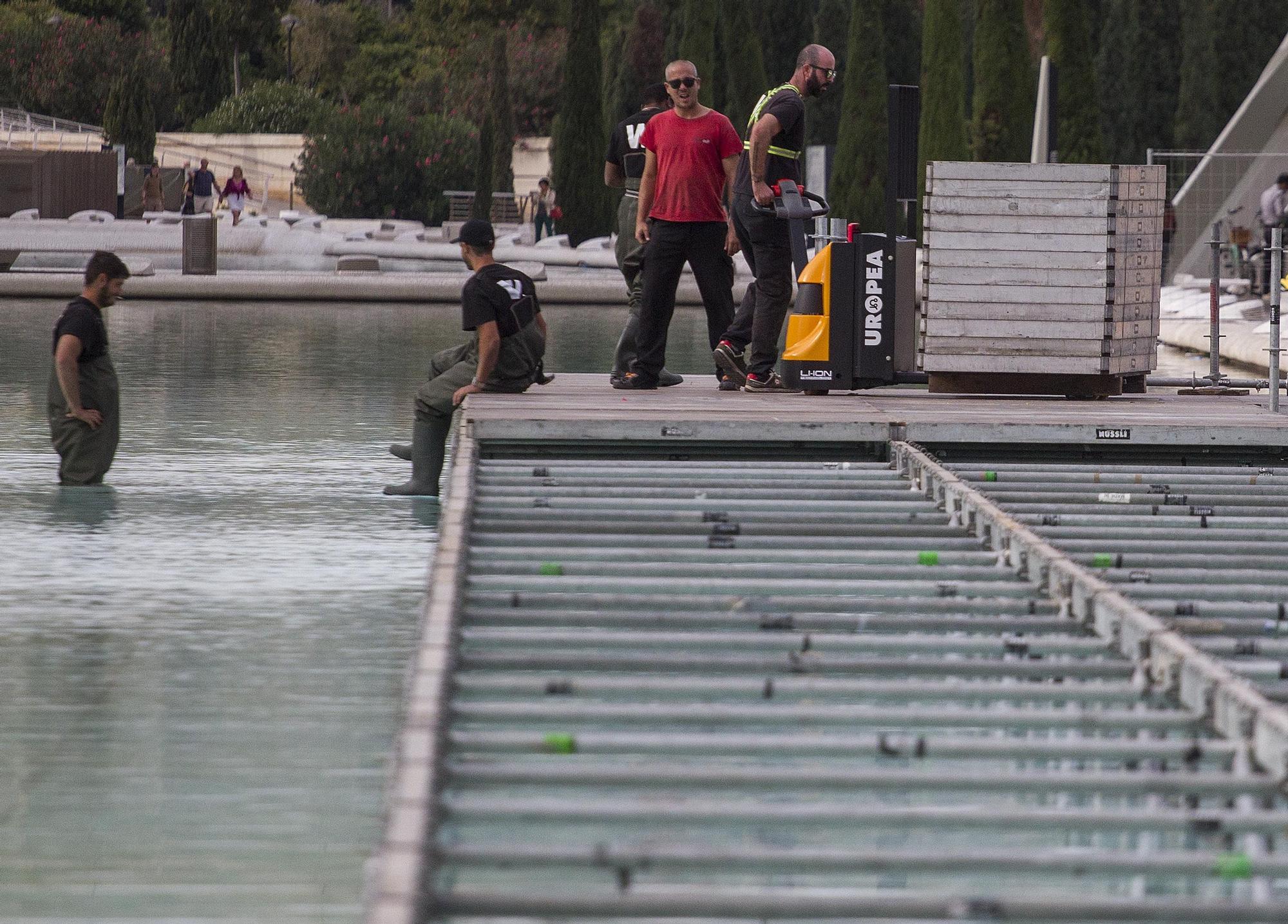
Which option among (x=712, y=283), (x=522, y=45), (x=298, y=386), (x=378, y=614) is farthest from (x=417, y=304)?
(x=522, y=45)

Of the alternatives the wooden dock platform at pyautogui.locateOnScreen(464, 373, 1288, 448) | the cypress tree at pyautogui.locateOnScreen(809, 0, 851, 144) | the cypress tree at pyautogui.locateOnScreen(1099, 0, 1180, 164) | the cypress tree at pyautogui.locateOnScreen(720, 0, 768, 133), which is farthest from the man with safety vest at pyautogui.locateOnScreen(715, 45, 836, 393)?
the cypress tree at pyautogui.locateOnScreen(809, 0, 851, 144)

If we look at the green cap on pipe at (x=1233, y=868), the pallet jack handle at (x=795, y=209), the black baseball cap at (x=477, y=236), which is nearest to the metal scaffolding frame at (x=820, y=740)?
the green cap on pipe at (x=1233, y=868)

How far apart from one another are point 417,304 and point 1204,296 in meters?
9.83

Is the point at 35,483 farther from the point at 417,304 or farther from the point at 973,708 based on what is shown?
the point at 417,304

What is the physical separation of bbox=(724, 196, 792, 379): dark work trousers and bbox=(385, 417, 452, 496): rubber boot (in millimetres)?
1789

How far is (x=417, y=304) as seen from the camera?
26.4m

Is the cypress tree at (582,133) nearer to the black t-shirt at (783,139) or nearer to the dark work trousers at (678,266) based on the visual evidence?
the dark work trousers at (678,266)

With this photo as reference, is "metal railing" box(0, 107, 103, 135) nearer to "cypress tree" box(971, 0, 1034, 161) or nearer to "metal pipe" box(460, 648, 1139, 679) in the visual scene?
"cypress tree" box(971, 0, 1034, 161)

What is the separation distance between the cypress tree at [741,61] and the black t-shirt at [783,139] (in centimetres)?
3147

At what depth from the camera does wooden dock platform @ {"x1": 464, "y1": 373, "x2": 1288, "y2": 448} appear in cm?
904

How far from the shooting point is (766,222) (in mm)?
10102

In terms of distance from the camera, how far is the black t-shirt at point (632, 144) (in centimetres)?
1102

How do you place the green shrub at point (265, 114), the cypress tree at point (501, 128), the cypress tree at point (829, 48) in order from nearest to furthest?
the cypress tree at point (829, 48) < the cypress tree at point (501, 128) < the green shrub at point (265, 114)

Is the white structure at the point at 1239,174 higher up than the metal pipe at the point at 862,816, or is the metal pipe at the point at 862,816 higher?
the white structure at the point at 1239,174
